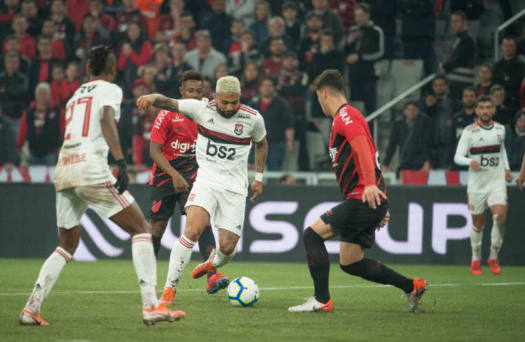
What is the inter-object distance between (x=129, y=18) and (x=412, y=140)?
288 inches

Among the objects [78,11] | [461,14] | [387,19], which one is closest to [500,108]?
[461,14]

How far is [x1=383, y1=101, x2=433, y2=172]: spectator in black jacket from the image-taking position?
15336 millimetres

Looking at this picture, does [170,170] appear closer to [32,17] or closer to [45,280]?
[45,280]

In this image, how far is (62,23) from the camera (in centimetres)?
1917

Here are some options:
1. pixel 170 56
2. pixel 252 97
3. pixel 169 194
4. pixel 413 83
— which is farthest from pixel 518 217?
pixel 170 56

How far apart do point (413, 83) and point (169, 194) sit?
845cm

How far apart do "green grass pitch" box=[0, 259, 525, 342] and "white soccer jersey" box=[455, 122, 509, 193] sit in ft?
4.81

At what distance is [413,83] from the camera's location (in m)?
17.2

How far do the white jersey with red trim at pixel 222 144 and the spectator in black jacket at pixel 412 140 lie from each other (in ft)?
23.1

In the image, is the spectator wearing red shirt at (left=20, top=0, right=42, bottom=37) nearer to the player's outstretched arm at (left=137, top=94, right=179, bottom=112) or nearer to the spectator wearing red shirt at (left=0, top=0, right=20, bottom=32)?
the spectator wearing red shirt at (left=0, top=0, right=20, bottom=32)

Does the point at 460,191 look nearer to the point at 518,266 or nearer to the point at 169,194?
the point at 518,266

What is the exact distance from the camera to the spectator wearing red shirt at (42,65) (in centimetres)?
1795

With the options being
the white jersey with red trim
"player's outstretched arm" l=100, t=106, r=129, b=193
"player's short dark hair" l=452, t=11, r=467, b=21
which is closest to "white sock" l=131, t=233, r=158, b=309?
"player's outstretched arm" l=100, t=106, r=129, b=193

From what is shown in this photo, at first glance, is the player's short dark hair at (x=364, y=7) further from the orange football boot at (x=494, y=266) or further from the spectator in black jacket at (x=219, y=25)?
the orange football boot at (x=494, y=266)
